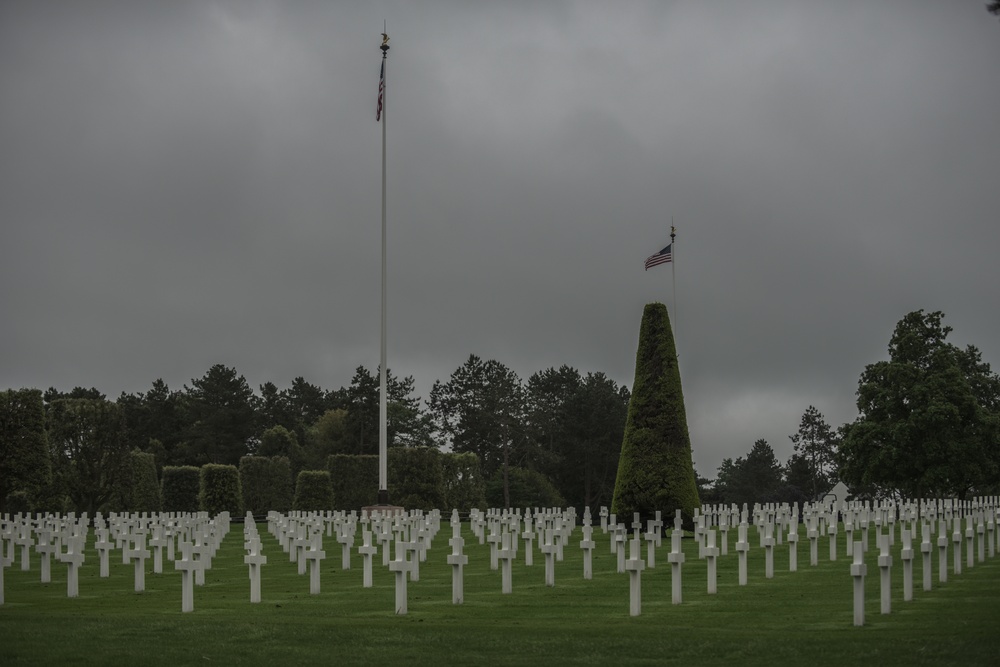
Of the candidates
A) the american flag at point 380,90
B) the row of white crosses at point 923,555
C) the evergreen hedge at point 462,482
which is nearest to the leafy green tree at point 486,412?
the evergreen hedge at point 462,482

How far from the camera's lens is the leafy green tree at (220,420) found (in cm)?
8775

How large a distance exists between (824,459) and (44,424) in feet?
231

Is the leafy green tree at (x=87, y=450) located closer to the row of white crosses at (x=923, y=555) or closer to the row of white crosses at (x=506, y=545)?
the row of white crosses at (x=506, y=545)

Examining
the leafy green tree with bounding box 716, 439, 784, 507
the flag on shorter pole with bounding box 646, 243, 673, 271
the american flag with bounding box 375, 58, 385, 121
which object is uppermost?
the american flag with bounding box 375, 58, 385, 121

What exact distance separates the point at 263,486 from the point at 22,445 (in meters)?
15.1

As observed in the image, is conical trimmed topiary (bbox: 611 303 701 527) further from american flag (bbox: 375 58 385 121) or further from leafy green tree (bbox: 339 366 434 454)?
leafy green tree (bbox: 339 366 434 454)

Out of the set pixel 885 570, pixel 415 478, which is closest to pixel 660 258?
pixel 415 478

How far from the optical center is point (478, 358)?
296 feet

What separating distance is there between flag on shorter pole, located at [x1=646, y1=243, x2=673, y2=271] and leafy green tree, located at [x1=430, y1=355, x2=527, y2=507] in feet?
130

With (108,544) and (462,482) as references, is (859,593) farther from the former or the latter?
(462,482)

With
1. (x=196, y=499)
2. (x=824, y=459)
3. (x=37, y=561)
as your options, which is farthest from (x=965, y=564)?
(x=824, y=459)

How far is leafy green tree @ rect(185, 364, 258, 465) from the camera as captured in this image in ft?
288

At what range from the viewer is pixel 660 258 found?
41.9 m

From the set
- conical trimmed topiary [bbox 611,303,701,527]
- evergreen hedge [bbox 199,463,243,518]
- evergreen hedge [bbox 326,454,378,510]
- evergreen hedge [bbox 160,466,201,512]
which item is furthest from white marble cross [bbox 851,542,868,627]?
evergreen hedge [bbox 160,466,201,512]
